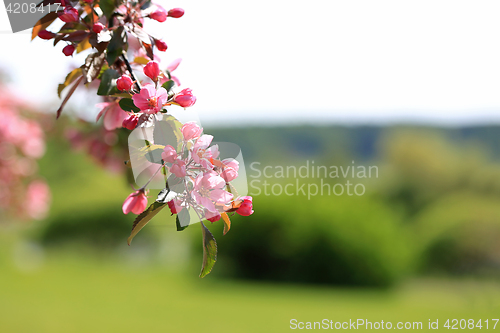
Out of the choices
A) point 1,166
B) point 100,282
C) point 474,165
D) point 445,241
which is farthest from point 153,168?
point 474,165

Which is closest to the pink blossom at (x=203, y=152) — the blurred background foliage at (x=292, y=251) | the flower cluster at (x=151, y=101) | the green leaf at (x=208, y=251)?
the flower cluster at (x=151, y=101)

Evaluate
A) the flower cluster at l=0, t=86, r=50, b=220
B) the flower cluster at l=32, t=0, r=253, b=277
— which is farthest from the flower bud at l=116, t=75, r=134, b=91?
the flower cluster at l=0, t=86, r=50, b=220

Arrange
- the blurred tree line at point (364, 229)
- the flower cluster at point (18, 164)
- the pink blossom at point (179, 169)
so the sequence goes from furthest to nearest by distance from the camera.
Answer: the blurred tree line at point (364, 229) < the flower cluster at point (18, 164) < the pink blossom at point (179, 169)

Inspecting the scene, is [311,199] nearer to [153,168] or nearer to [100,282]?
[100,282]

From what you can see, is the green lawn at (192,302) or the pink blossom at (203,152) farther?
the green lawn at (192,302)

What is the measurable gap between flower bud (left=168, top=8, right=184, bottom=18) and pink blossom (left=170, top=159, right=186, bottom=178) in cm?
40

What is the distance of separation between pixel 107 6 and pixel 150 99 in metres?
0.25

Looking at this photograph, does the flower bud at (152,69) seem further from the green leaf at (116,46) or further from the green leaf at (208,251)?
the green leaf at (208,251)

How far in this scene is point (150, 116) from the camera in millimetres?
701

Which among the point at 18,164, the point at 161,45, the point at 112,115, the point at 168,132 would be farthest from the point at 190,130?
the point at 18,164

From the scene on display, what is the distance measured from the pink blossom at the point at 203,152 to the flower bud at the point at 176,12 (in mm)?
352

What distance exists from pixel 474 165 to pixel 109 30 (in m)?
16.2

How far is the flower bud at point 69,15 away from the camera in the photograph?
81cm

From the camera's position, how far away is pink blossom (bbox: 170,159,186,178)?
0.64 metres
